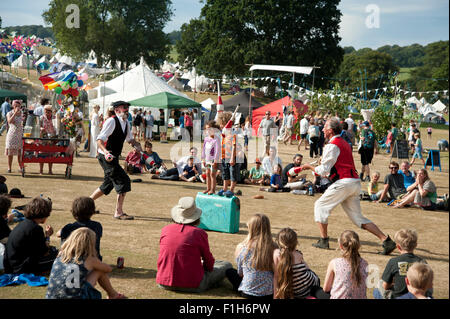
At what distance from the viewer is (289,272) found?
4691 millimetres

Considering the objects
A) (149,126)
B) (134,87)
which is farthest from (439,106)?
(149,126)

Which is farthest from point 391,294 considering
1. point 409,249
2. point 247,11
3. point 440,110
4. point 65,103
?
point 440,110

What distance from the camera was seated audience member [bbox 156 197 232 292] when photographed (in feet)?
16.8

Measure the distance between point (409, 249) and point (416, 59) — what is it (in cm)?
3972

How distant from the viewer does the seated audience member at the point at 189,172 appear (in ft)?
45.7

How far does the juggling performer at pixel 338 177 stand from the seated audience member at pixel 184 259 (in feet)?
7.57

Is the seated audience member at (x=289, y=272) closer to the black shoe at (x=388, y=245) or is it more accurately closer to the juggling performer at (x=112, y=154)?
the black shoe at (x=388, y=245)

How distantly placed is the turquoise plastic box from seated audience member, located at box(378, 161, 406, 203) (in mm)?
5253

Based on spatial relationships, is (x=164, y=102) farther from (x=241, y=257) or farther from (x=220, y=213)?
(x=241, y=257)

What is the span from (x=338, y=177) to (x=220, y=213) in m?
1.98

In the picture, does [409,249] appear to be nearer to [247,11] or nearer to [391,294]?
[391,294]

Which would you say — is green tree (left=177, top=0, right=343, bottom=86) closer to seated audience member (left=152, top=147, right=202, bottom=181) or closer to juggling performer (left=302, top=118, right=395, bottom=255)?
seated audience member (left=152, top=147, right=202, bottom=181)

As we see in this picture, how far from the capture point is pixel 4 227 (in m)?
5.80

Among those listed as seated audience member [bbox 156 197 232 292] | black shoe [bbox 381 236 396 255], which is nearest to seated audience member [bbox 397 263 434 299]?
seated audience member [bbox 156 197 232 292]
